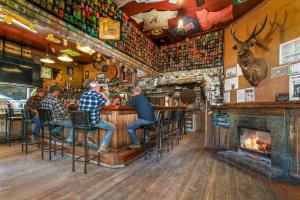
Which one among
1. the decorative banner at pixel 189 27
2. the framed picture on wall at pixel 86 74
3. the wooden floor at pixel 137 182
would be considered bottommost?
the wooden floor at pixel 137 182

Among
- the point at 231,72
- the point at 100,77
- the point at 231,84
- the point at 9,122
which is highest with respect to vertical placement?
the point at 100,77

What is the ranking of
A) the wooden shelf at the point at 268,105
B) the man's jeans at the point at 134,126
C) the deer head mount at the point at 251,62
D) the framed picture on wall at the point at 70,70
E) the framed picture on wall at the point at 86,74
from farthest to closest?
the framed picture on wall at the point at 86,74 → the framed picture on wall at the point at 70,70 → the deer head mount at the point at 251,62 → the man's jeans at the point at 134,126 → the wooden shelf at the point at 268,105

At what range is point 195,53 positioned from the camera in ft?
25.6

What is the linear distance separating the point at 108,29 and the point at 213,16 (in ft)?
11.7

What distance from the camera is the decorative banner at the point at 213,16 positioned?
5337 mm

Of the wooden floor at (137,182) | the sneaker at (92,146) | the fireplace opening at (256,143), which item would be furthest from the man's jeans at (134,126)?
the fireplace opening at (256,143)

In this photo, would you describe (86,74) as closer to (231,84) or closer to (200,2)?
(200,2)

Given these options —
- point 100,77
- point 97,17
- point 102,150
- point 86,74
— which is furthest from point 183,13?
point 86,74

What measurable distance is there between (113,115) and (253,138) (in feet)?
10.3

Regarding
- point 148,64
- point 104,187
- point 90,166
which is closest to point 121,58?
point 148,64

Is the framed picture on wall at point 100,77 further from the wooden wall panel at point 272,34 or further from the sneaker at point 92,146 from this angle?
the wooden wall panel at point 272,34

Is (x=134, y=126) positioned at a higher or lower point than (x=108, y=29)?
lower

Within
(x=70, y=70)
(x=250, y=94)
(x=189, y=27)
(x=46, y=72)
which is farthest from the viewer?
(x=70, y=70)

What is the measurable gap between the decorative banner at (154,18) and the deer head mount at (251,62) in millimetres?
2237
